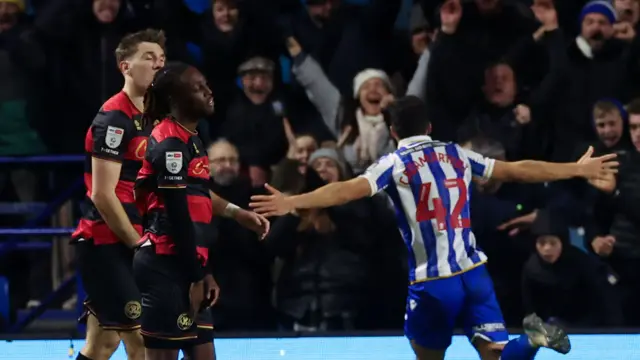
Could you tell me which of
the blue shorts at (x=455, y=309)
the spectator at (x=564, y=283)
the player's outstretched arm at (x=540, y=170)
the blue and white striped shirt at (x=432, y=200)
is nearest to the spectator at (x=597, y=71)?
the spectator at (x=564, y=283)

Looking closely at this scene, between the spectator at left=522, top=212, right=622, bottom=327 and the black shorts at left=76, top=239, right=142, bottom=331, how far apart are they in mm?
→ 3552

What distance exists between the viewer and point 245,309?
8766 millimetres

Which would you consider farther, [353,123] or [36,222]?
[36,222]

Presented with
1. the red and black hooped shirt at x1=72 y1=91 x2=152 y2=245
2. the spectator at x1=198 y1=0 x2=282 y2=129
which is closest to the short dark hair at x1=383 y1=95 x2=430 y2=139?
the red and black hooped shirt at x1=72 y1=91 x2=152 y2=245

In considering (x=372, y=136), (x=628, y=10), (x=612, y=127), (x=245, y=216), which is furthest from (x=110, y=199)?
(x=628, y=10)

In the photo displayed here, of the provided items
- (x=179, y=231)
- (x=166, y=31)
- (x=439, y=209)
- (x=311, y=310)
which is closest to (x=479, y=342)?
(x=439, y=209)

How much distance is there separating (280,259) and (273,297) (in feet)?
0.84

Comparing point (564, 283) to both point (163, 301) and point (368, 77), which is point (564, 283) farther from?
point (163, 301)

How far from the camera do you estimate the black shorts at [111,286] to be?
225 inches

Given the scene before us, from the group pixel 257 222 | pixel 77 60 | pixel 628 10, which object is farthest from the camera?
pixel 77 60

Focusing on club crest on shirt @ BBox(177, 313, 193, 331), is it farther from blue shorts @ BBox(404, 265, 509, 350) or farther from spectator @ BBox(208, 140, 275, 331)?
spectator @ BBox(208, 140, 275, 331)

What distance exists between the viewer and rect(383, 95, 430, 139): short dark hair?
568 cm

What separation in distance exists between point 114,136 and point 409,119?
1251mm

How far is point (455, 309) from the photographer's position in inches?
219
